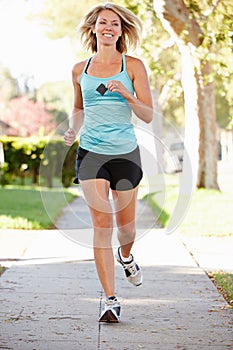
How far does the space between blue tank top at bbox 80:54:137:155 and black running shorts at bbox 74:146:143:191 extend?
0.04m

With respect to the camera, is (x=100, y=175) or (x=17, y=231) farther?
(x=17, y=231)

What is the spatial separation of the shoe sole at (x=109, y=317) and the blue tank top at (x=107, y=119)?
1076mm

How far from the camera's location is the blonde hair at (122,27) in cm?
591

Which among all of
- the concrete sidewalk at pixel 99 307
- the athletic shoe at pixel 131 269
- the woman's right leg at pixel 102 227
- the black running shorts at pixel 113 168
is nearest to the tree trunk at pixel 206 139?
the concrete sidewalk at pixel 99 307

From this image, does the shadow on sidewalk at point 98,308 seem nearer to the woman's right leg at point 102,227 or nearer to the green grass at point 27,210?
the woman's right leg at point 102,227

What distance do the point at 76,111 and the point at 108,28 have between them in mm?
668

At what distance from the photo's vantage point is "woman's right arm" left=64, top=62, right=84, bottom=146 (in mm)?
5895

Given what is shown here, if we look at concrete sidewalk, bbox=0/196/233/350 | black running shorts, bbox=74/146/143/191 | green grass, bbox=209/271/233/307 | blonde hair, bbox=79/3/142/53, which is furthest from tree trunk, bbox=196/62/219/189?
black running shorts, bbox=74/146/143/191

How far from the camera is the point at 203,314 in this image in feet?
20.2

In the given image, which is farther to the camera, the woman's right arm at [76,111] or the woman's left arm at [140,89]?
the woman's right arm at [76,111]

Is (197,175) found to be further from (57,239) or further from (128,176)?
(128,176)

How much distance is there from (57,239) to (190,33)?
22.9 ft

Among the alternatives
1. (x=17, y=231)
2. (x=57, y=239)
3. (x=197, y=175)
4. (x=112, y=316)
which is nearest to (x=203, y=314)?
(x=112, y=316)

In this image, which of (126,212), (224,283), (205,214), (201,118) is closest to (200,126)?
(201,118)
